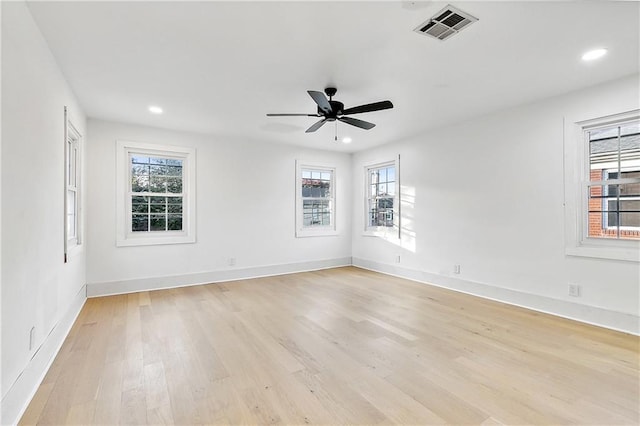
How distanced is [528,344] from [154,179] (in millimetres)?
5426

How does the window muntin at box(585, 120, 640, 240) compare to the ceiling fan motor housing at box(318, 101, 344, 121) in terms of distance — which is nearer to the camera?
the window muntin at box(585, 120, 640, 240)

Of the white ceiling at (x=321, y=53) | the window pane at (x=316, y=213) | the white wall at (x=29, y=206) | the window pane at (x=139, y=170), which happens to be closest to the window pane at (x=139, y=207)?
the window pane at (x=139, y=170)

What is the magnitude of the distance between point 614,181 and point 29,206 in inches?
209

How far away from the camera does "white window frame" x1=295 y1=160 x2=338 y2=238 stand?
6266 mm

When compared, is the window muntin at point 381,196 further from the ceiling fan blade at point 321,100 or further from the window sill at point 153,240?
the window sill at point 153,240

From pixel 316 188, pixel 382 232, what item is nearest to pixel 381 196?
pixel 382 232

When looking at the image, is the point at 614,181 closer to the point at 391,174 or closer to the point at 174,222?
the point at 391,174

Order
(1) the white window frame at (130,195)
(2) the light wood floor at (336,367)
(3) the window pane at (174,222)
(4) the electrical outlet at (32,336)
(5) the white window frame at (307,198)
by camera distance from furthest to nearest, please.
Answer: (5) the white window frame at (307,198) → (3) the window pane at (174,222) → (1) the white window frame at (130,195) → (4) the electrical outlet at (32,336) → (2) the light wood floor at (336,367)

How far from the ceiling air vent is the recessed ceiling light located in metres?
1.32

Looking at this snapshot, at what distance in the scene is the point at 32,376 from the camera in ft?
6.86

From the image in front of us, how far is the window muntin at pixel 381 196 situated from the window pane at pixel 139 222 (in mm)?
4198

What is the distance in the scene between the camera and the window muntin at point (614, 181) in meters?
3.19

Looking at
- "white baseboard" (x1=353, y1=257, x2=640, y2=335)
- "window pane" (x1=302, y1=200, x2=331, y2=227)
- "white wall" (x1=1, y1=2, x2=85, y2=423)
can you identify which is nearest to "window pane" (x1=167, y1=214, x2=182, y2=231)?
"white wall" (x1=1, y1=2, x2=85, y2=423)

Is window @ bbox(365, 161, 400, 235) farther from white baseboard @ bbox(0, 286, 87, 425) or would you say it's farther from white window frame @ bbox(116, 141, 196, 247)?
white baseboard @ bbox(0, 286, 87, 425)
